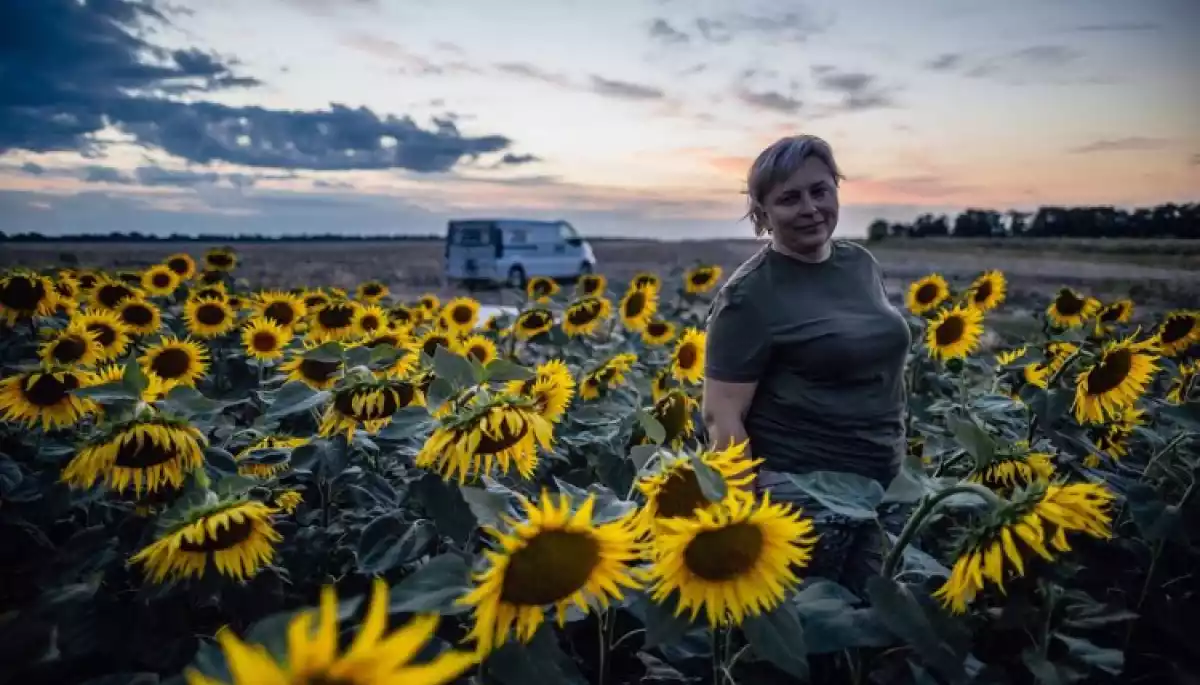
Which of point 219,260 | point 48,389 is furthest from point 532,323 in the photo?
point 219,260

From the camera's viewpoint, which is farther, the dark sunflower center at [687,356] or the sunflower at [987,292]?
the sunflower at [987,292]

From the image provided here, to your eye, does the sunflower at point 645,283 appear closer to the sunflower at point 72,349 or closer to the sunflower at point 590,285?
the sunflower at point 590,285

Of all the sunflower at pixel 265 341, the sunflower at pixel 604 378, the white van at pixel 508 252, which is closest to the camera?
the sunflower at pixel 604 378

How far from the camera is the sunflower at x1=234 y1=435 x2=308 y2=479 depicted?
2264mm

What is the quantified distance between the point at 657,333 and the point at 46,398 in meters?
3.51

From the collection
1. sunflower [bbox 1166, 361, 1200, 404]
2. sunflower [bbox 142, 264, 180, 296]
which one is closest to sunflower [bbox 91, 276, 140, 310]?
sunflower [bbox 142, 264, 180, 296]

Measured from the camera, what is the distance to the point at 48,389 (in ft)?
9.19

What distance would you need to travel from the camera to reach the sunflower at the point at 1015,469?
5.80 feet

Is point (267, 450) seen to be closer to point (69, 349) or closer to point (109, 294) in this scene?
point (69, 349)

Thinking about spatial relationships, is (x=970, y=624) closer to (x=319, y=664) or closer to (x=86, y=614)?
(x=319, y=664)

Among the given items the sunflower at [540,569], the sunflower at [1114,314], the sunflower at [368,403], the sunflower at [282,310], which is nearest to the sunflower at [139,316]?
the sunflower at [282,310]

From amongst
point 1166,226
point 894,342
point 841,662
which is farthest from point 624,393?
point 1166,226

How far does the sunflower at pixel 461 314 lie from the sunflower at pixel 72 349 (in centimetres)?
205

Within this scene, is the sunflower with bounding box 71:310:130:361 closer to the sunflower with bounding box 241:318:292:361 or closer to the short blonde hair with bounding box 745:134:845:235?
the sunflower with bounding box 241:318:292:361
